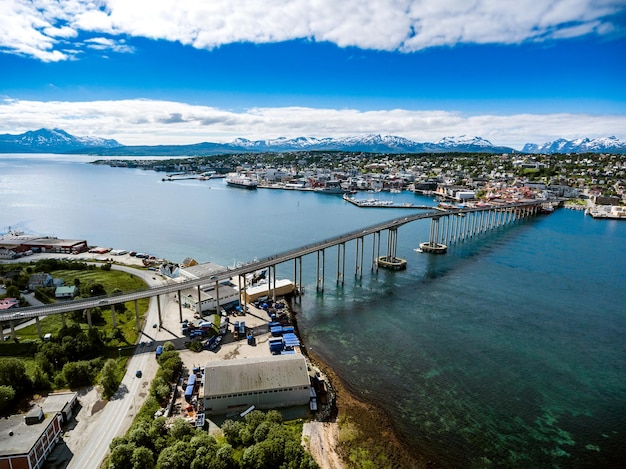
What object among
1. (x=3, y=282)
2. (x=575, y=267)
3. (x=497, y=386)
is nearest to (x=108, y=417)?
(x=497, y=386)

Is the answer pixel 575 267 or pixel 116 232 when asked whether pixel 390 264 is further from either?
pixel 116 232

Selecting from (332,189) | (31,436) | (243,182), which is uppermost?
(31,436)

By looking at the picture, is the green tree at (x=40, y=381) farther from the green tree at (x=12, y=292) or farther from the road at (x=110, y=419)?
the green tree at (x=12, y=292)

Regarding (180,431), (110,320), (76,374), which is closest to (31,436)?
(180,431)

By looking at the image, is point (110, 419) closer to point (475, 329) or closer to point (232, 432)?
point (232, 432)

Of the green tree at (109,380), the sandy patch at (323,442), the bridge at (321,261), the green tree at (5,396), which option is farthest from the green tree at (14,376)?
the sandy patch at (323,442)

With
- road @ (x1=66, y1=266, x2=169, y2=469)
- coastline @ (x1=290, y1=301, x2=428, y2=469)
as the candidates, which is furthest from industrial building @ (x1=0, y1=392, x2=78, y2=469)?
coastline @ (x1=290, y1=301, x2=428, y2=469)
